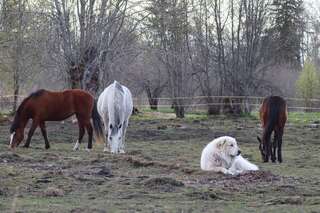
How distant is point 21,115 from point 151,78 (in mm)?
28530

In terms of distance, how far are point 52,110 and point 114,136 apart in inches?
66.2

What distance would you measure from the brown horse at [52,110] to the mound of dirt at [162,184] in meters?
6.01

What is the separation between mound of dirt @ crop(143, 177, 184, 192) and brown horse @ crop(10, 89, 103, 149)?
601 centimetres

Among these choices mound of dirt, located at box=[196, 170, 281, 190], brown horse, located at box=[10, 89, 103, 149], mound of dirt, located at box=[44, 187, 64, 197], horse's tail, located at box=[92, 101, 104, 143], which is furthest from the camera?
horse's tail, located at box=[92, 101, 104, 143]

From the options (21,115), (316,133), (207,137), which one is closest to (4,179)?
(21,115)

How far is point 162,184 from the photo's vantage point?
8141 millimetres

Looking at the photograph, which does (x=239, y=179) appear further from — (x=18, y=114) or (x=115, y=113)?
(x=18, y=114)

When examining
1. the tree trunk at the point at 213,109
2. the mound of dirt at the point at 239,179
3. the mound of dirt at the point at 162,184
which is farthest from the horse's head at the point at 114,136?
the tree trunk at the point at 213,109

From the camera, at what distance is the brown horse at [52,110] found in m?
13.9

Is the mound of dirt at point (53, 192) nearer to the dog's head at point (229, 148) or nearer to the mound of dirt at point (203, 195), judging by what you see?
the mound of dirt at point (203, 195)

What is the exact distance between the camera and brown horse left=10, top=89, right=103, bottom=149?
13.9m

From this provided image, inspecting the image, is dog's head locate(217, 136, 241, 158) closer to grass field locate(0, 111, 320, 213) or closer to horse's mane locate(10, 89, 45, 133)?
grass field locate(0, 111, 320, 213)

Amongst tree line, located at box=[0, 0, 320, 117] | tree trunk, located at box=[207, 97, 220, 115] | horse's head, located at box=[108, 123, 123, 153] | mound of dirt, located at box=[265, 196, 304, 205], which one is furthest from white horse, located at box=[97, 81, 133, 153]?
tree trunk, located at box=[207, 97, 220, 115]

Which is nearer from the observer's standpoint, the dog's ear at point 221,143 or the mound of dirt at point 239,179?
the mound of dirt at point 239,179
